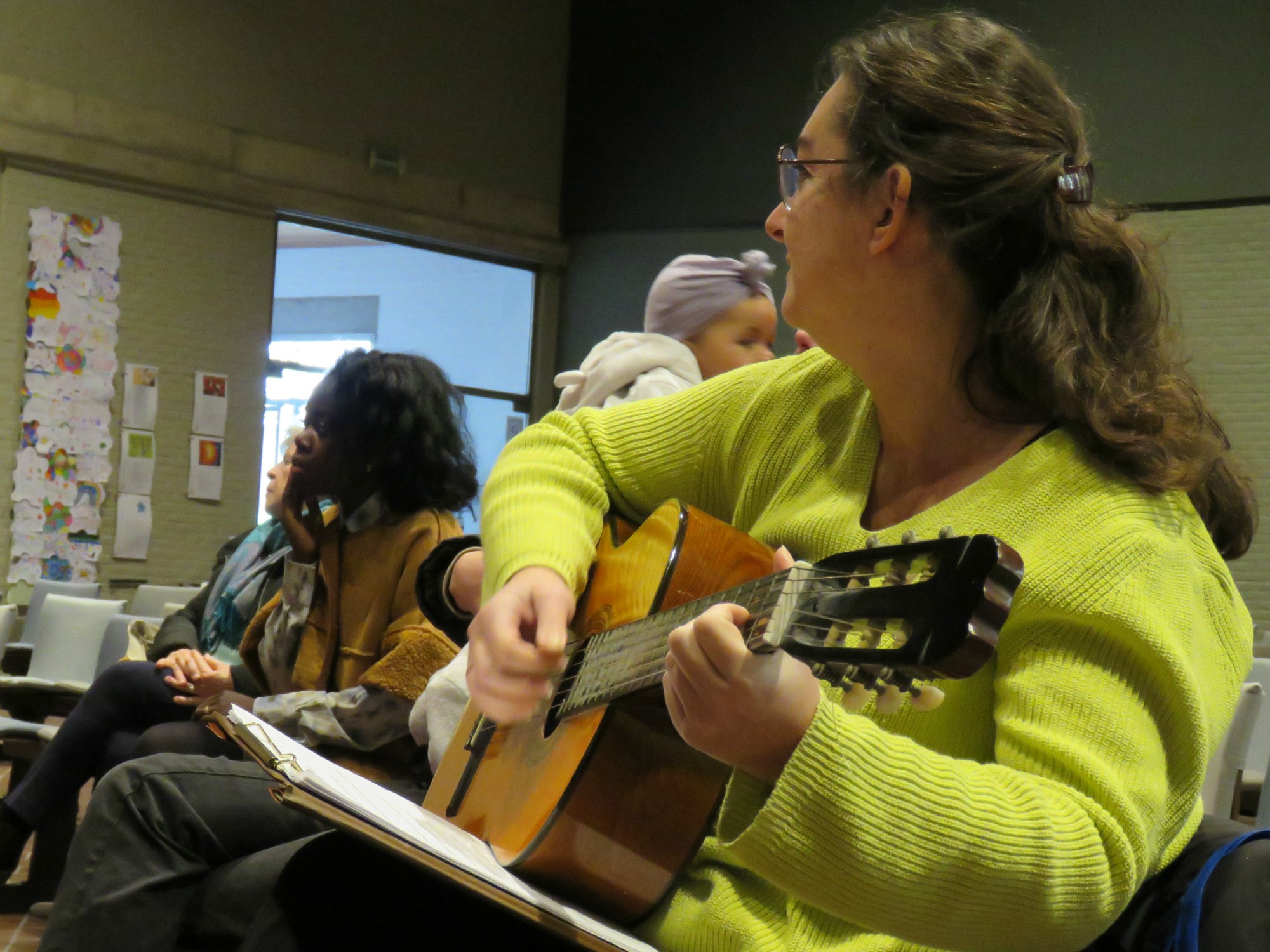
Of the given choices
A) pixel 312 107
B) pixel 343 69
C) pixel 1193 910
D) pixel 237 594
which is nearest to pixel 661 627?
pixel 1193 910

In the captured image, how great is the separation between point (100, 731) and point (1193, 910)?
9.93 ft

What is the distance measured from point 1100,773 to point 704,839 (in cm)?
43

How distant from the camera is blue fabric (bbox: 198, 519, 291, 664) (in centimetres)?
352

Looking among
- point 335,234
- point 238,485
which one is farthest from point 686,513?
point 335,234

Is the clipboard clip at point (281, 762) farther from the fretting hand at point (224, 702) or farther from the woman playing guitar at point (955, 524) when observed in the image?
the fretting hand at point (224, 702)

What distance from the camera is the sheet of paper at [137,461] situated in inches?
342

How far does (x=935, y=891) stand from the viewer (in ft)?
3.14

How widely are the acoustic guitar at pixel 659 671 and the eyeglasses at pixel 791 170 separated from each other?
1.22ft

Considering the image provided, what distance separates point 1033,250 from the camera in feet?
4.30

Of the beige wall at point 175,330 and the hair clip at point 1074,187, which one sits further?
the beige wall at point 175,330

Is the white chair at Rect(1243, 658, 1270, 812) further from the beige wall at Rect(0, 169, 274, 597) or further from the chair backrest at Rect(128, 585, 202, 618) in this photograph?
the beige wall at Rect(0, 169, 274, 597)

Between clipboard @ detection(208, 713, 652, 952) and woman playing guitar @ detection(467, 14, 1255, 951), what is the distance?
141 millimetres

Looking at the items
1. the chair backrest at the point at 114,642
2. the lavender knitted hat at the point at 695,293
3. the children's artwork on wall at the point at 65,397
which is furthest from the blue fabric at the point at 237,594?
the children's artwork on wall at the point at 65,397

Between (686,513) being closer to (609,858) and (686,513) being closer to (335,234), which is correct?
(609,858)
